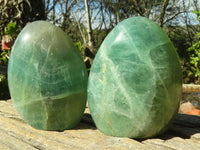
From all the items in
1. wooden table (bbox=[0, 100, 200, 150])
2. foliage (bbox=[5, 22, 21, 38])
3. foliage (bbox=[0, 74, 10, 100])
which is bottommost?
foliage (bbox=[0, 74, 10, 100])

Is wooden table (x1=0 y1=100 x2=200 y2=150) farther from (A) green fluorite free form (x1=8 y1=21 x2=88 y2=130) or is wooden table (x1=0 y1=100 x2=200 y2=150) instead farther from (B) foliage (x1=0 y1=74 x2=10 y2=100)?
(B) foliage (x1=0 y1=74 x2=10 y2=100)

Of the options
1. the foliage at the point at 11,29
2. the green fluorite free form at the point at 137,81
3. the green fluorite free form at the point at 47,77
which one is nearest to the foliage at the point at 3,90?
the foliage at the point at 11,29

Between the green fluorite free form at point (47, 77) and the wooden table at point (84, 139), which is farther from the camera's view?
the green fluorite free form at point (47, 77)

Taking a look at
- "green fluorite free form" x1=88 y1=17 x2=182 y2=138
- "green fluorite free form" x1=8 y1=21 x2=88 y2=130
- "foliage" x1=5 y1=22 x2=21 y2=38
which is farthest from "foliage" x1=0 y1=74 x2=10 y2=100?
"green fluorite free form" x1=88 y1=17 x2=182 y2=138

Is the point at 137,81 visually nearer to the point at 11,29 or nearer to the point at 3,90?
the point at 3,90

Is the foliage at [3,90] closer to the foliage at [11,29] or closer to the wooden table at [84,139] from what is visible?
the foliage at [11,29]

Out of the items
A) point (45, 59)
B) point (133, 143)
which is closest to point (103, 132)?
point (133, 143)

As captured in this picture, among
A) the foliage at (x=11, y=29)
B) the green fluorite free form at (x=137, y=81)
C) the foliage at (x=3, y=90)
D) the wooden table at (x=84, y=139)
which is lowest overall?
the foliage at (x=3, y=90)
